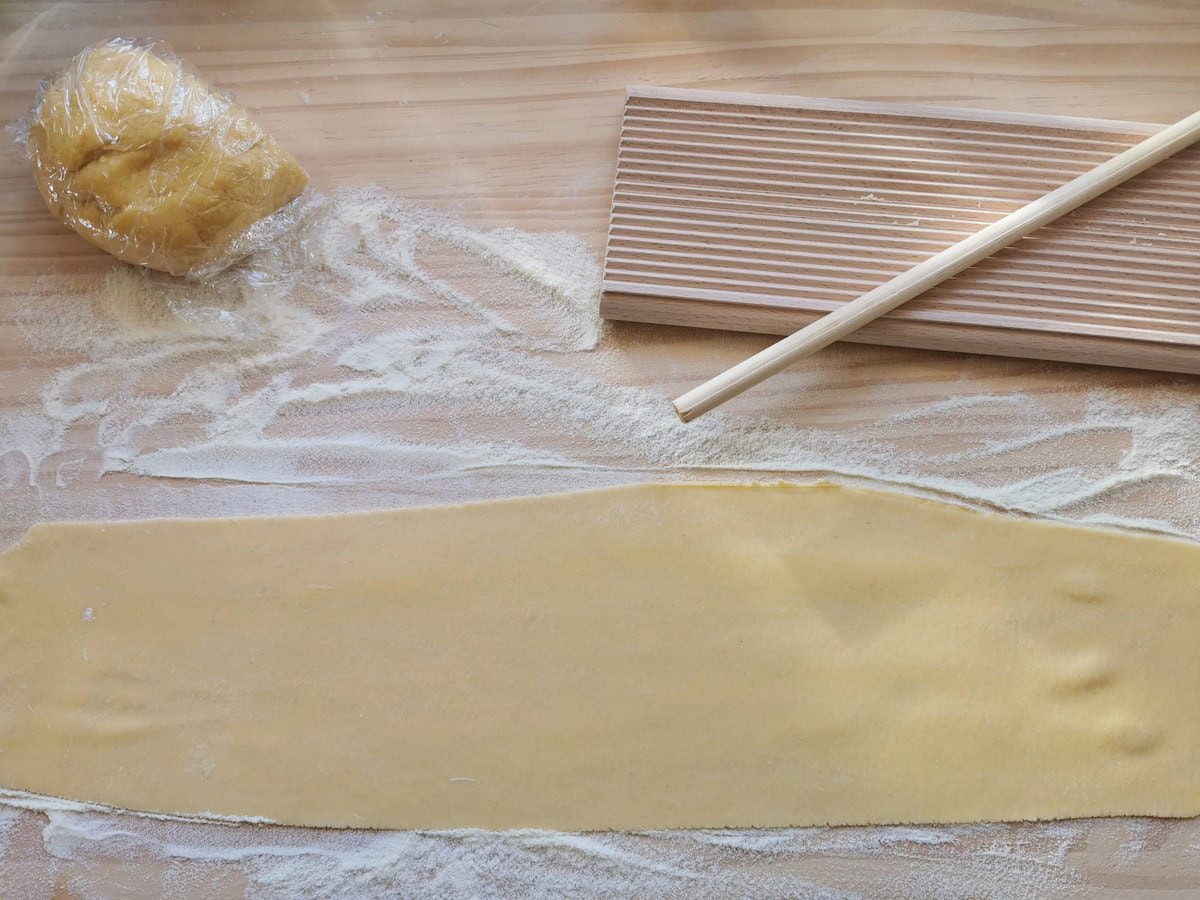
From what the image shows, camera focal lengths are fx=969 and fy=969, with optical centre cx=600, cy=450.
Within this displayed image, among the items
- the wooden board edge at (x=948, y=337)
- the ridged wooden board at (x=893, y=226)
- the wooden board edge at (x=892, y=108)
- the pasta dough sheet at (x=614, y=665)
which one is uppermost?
the wooden board edge at (x=892, y=108)

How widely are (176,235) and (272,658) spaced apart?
383 millimetres

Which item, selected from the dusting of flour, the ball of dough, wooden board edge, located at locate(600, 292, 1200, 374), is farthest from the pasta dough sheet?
the ball of dough

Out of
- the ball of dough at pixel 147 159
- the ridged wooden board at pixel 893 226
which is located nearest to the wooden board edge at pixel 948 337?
the ridged wooden board at pixel 893 226

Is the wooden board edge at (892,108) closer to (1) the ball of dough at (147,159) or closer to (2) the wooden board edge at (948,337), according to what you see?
(2) the wooden board edge at (948,337)

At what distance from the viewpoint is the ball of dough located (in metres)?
0.85

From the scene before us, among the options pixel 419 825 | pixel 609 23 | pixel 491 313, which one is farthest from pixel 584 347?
pixel 419 825

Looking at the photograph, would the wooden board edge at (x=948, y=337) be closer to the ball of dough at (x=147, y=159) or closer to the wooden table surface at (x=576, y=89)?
the wooden table surface at (x=576, y=89)

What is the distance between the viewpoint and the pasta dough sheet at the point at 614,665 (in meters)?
0.81

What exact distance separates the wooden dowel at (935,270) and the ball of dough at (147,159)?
17.5 inches

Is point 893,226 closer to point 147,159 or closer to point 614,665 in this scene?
point 614,665

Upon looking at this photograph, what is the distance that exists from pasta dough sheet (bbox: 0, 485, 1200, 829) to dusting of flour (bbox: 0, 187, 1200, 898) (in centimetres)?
3

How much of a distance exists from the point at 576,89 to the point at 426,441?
38 cm

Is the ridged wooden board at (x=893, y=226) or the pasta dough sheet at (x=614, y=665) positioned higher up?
the ridged wooden board at (x=893, y=226)

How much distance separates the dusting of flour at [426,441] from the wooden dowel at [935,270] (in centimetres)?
Answer: 8
